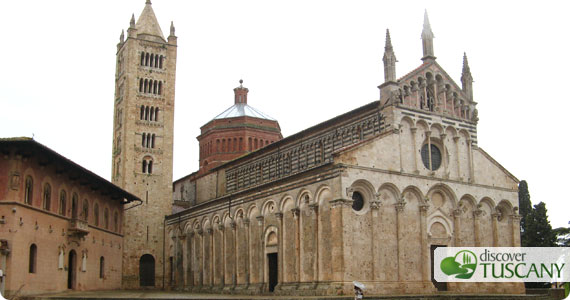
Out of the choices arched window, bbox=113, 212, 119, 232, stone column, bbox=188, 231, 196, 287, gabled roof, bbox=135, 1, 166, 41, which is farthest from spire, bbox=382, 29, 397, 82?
gabled roof, bbox=135, 1, 166, 41

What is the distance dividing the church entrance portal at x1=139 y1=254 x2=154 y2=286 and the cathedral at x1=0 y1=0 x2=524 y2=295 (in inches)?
3.5

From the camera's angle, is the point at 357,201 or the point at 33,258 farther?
the point at 357,201

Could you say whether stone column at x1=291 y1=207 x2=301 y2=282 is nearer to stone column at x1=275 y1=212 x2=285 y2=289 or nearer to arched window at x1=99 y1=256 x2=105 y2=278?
stone column at x1=275 y1=212 x2=285 y2=289

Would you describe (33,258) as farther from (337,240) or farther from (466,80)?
(466,80)

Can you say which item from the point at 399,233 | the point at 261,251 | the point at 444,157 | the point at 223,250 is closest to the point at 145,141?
the point at 223,250

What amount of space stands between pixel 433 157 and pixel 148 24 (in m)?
27.1

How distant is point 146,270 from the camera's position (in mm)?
47438

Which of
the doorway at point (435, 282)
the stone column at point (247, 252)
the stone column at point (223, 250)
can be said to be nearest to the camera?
Answer: the doorway at point (435, 282)

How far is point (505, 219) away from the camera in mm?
37375

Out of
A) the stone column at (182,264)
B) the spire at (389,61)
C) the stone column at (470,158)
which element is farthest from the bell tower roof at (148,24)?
the stone column at (470,158)

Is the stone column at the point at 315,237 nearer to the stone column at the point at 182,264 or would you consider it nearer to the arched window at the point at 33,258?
the arched window at the point at 33,258

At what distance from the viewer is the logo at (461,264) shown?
111 feet

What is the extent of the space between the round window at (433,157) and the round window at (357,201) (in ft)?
16.5

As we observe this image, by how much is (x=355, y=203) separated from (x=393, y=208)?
2357 millimetres
